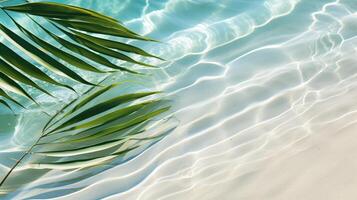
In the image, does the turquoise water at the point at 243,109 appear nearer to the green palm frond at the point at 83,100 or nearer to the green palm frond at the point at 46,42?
the green palm frond at the point at 83,100

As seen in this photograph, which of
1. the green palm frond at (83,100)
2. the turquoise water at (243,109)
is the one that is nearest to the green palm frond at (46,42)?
the green palm frond at (83,100)

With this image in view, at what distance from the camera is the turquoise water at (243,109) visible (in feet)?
5.51

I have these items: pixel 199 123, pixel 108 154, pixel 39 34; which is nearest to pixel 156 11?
pixel 39 34

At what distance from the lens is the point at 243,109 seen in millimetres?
2061

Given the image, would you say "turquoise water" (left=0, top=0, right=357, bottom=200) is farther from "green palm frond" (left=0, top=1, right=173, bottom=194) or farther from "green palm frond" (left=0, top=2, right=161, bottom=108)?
"green palm frond" (left=0, top=2, right=161, bottom=108)

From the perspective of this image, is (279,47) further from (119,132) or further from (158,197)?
(158,197)

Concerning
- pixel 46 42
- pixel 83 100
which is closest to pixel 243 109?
pixel 83 100

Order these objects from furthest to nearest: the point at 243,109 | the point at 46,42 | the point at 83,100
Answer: the point at 243,109
the point at 83,100
the point at 46,42

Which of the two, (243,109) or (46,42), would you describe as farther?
(243,109)

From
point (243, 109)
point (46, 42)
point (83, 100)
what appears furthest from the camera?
point (243, 109)

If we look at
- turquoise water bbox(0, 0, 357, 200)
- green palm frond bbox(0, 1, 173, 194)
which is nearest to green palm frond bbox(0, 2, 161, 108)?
green palm frond bbox(0, 1, 173, 194)

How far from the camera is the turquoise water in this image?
5.51 ft

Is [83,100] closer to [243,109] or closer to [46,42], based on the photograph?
[46,42]

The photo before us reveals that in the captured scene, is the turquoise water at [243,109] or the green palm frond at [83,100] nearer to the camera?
the green palm frond at [83,100]
